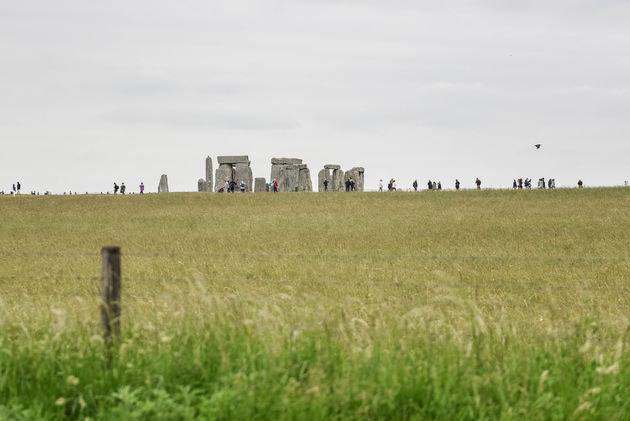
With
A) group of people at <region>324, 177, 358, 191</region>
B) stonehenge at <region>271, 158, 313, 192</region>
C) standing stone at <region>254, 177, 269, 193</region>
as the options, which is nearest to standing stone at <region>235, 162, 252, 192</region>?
standing stone at <region>254, 177, 269, 193</region>

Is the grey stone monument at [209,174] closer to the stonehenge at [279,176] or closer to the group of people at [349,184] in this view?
the stonehenge at [279,176]

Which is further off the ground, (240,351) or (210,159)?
(210,159)

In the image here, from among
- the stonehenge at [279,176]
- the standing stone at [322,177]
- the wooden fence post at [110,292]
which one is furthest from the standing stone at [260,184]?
the wooden fence post at [110,292]

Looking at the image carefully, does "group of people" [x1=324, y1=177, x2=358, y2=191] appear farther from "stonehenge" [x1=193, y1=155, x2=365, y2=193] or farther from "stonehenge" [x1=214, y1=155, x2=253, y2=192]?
"stonehenge" [x1=214, y1=155, x2=253, y2=192]

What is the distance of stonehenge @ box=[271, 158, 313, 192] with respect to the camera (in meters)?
51.4

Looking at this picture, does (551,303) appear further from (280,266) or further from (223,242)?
(223,242)

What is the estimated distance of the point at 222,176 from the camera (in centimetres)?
5081

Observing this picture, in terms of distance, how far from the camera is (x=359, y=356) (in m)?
5.40

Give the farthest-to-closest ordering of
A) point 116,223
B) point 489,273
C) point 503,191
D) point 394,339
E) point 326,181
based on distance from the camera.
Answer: point 326,181
point 503,191
point 116,223
point 489,273
point 394,339

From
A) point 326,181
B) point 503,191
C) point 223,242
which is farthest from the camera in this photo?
point 326,181

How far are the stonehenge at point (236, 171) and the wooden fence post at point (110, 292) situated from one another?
1748 inches

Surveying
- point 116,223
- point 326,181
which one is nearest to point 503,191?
point 326,181

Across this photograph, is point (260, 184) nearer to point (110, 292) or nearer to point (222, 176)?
point (222, 176)

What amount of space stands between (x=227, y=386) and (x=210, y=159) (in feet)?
165
